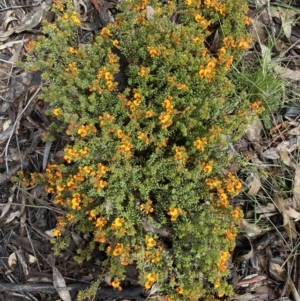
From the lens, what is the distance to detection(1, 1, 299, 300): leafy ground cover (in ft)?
8.53

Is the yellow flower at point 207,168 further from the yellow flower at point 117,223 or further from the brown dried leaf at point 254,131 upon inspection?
the brown dried leaf at point 254,131

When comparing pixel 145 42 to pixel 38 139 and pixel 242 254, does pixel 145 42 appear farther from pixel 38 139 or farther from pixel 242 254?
pixel 242 254

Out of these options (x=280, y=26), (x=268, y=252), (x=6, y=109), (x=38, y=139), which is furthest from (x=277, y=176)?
(x=6, y=109)

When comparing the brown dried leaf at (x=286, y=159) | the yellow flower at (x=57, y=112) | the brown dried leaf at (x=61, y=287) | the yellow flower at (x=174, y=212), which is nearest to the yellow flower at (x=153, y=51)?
the yellow flower at (x=57, y=112)

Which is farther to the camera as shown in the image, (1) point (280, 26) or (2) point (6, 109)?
(1) point (280, 26)

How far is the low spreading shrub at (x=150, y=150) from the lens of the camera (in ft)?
8.39

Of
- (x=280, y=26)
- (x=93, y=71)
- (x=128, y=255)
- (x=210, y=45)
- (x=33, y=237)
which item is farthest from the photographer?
(x=280, y=26)

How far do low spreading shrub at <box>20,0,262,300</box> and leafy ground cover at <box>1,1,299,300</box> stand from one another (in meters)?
0.01

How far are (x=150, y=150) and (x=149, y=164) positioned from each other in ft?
0.76

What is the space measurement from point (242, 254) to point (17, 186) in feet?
5.37

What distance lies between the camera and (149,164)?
261cm

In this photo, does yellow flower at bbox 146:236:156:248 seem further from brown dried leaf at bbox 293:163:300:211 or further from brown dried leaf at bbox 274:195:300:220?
brown dried leaf at bbox 293:163:300:211

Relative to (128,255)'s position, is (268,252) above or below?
below

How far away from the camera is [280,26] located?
11.6 ft
